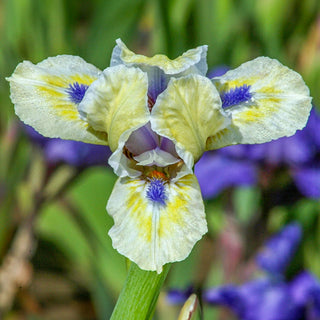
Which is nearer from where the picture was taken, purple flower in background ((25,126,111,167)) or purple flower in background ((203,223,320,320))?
purple flower in background ((203,223,320,320))

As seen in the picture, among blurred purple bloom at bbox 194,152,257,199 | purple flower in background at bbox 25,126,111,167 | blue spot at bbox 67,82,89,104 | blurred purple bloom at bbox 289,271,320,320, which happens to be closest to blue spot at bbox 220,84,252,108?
blue spot at bbox 67,82,89,104

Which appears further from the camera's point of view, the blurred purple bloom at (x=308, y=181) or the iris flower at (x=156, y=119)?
the blurred purple bloom at (x=308, y=181)

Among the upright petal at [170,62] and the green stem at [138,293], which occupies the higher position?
the upright petal at [170,62]

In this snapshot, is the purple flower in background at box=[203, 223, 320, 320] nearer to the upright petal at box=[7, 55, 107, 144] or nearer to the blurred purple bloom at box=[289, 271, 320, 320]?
the blurred purple bloom at box=[289, 271, 320, 320]

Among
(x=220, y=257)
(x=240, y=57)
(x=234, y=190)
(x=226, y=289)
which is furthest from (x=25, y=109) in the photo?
(x=240, y=57)

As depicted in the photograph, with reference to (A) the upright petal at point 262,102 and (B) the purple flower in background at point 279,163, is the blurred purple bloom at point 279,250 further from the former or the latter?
(A) the upright petal at point 262,102

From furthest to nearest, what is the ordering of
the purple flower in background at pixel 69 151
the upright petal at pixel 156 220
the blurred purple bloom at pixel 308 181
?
the purple flower in background at pixel 69 151
the blurred purple bloom at pixel 308 181
the upright petal at pixel 156 220

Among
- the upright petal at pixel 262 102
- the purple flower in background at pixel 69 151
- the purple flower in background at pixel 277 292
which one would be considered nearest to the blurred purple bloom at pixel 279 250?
the purple flower in background at pixel 277 292

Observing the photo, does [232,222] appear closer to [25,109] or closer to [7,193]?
[7,193]
